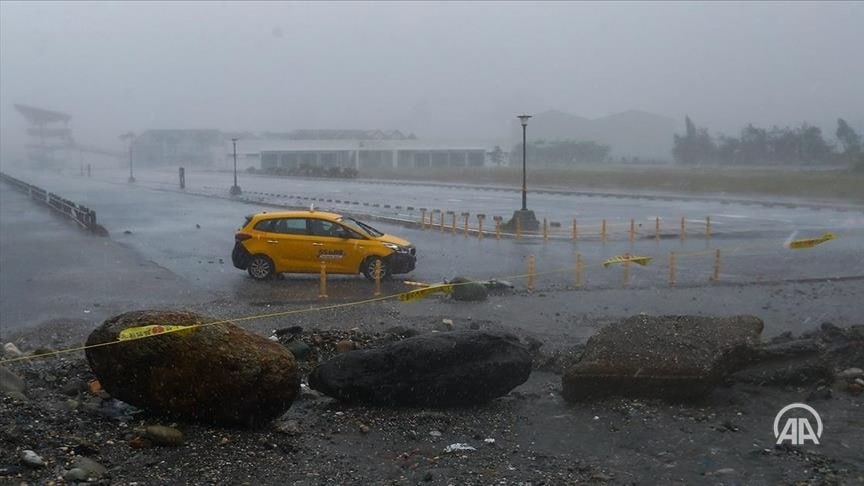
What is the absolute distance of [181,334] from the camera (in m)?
7.16

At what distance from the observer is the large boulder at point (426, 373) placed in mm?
8227

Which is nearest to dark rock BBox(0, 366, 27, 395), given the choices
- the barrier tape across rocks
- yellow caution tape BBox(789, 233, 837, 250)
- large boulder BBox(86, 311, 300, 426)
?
the barrier tape across rocks

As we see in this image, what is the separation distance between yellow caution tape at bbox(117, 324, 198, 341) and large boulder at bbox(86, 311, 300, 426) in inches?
1.3

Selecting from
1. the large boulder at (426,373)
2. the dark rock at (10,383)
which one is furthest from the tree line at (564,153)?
the dark rock at (10,383)

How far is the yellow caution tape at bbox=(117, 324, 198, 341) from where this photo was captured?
23.5ft

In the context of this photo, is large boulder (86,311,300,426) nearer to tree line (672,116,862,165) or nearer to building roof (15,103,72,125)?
tree line (672,116,862,165)

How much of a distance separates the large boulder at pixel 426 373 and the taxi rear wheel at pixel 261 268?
9709 millimetres

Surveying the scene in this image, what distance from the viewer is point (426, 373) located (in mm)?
8305

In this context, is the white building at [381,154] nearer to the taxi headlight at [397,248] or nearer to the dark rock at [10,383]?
the taxi headlight at [397,248]

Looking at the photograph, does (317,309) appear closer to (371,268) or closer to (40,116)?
(371,268)

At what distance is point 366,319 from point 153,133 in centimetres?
16458

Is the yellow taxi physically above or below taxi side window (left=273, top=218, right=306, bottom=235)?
below

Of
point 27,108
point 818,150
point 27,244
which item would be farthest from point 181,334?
point 27,108

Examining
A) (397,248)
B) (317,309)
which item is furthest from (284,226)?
(317,309)
